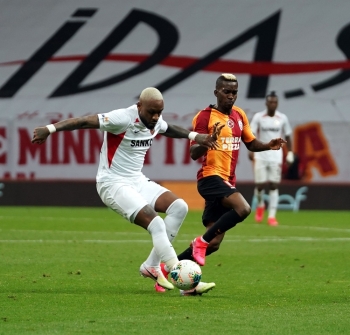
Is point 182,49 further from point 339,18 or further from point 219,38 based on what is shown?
point 339,18

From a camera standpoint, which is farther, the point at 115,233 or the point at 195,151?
the point at 115,233

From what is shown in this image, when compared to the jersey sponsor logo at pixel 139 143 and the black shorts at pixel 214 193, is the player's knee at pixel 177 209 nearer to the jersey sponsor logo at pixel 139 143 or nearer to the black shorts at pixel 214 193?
the jersey sponsor logo at pixel 139 143

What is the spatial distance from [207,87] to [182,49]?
1.59 metres

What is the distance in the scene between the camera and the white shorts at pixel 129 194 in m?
8.58

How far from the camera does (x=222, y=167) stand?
9914 mm

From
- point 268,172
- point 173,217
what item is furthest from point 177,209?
point 268,172

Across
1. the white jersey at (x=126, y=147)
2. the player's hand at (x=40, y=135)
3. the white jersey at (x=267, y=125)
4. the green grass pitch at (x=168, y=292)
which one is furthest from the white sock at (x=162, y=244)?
the white jersey at (x=267, y=125)

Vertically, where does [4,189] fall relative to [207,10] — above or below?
below

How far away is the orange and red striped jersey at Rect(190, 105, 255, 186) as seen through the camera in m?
9.80

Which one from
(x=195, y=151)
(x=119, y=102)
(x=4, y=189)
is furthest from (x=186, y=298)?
(x=119, y=102)

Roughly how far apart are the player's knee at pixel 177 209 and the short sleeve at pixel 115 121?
84cm

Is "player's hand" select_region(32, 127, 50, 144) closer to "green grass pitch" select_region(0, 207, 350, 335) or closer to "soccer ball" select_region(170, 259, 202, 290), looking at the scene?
"green grass pitch" select_region(0, 207, 350, 335)

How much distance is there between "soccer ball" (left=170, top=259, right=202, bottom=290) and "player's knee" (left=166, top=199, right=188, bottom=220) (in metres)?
0.72

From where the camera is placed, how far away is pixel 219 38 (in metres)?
29.7
